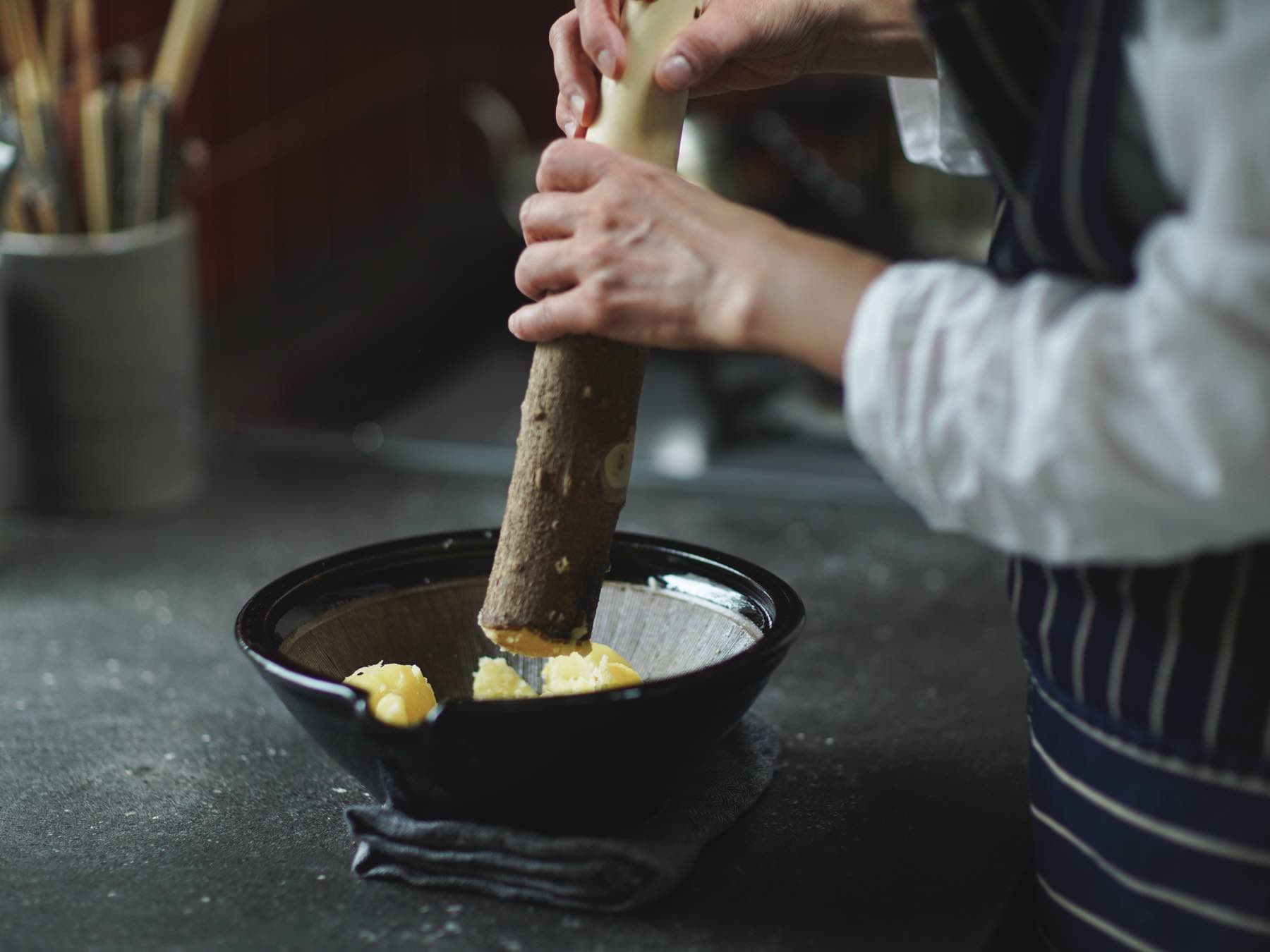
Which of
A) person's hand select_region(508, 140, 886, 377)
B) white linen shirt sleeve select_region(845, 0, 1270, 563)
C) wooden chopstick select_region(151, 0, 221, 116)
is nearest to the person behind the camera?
white linen shirt sleeve select_region(845, 0, 1270, 563)

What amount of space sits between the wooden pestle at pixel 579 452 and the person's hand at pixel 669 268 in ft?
0.11

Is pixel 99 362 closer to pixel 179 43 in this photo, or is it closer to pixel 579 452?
pixel 179 43

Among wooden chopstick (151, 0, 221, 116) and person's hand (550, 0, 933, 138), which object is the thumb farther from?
wooden chopstick (151, 0, 221, 116)

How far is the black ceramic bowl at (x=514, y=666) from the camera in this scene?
74cm

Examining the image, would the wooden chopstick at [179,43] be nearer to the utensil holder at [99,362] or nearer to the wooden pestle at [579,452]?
the utensil holder at [99,362]

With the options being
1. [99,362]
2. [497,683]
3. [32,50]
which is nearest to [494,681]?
[497,683]

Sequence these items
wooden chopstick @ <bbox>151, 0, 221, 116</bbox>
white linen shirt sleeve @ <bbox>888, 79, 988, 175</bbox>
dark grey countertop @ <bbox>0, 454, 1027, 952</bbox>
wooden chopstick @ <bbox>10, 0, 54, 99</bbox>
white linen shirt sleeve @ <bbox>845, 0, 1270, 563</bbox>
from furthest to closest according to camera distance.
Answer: wooden chopstick @ <bbox>151, 0, 221, 116</bbox>, wooden chopstick @ <bbox>10, 0, 54, 99</bbox>, white linen shirt sleeve @ <bbox>888, 79, 988, 175</bbox>, dark grey countertop @ <bbox>0, 454, 1027, 952</bbox>, white linen shirt sleeve @ <bbox>845, 0, 1270, 563</bbox>

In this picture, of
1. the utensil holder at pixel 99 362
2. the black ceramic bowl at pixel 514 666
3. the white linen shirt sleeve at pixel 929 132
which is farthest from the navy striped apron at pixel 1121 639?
the utensil holder at pixel 99 362

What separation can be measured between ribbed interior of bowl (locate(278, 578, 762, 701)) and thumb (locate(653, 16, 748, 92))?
0.30m

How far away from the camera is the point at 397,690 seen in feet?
2.73

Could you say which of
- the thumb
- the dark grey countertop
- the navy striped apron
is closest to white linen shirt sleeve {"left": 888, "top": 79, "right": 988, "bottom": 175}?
the thumb

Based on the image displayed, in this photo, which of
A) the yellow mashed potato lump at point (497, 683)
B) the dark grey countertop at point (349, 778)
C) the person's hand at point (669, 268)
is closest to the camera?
the person's hand at point (669, 268)

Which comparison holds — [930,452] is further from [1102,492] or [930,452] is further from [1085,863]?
[1085,863]

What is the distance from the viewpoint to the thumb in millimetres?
833
